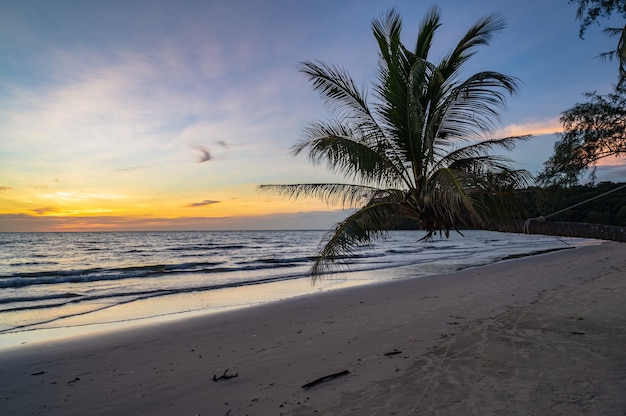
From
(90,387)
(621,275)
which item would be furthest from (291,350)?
(621,275)

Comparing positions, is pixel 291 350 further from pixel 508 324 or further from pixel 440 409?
pixel 508 324

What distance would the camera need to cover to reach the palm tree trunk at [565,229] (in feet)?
13.4

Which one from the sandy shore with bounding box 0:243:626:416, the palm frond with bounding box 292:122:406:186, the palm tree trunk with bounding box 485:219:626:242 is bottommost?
the sandy shore with bounding box 0:243:626:416

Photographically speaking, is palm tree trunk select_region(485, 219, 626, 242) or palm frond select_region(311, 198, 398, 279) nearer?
palm tree trunk select_region(485, 219, 626, 242)

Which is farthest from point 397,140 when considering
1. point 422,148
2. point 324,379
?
point 324,379

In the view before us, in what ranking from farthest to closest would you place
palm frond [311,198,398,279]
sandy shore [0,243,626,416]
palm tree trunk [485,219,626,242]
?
palm frond [311,198,398,279] < palm tree trunk [485,219,626,242] < sandy shore [0,243,626,416]

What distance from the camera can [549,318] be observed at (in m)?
6.50

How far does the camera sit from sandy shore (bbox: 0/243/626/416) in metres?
3.65

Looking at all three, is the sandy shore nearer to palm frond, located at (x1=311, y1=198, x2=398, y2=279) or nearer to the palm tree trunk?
the palm tree trunk

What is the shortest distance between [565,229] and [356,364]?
312 centimetres

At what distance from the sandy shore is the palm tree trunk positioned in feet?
4.73

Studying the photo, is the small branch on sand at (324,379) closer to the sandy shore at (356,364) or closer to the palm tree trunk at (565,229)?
the sandy shore at (356,364)

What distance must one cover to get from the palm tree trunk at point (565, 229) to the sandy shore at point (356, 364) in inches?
56.7

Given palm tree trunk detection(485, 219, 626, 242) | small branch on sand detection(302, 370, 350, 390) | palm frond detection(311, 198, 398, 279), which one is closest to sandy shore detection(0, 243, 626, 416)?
small branch on sand detection(302, 370, 350, 390)
